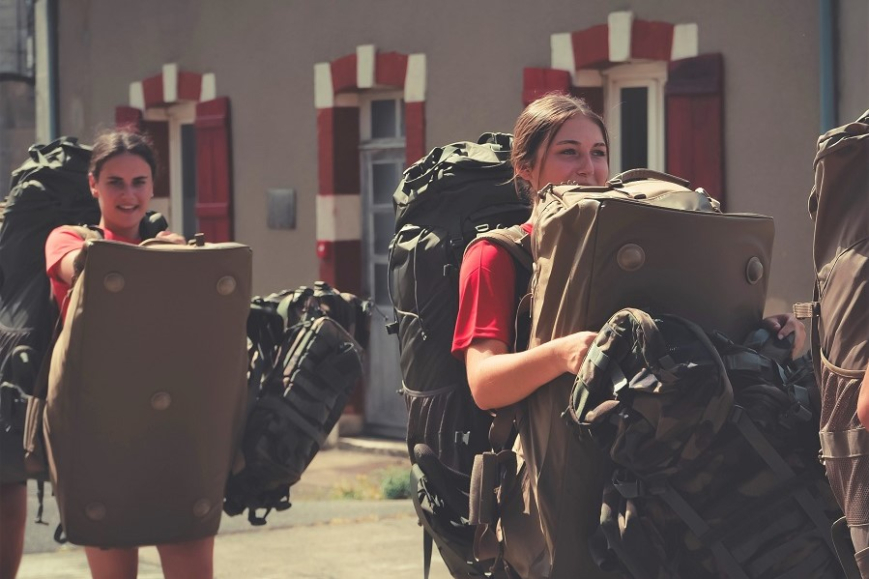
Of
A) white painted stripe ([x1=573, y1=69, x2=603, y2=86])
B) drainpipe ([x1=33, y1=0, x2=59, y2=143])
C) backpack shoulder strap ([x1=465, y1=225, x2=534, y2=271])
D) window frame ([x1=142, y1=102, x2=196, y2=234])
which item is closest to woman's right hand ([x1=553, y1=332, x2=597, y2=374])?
backpack shoulder strap ([x1=465, y1=225, x2=534, y2=271])

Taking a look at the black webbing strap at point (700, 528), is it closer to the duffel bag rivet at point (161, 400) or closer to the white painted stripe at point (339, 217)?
the duffel bag rivet at point (161, 400)

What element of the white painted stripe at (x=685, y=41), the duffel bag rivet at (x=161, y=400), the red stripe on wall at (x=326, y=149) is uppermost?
the white painted stripe at (x=685, y=41)

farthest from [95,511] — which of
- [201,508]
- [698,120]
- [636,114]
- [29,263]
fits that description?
[636,114]

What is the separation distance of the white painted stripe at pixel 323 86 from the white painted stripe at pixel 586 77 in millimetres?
2521

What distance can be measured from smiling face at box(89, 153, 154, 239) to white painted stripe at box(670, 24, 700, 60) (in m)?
4.84

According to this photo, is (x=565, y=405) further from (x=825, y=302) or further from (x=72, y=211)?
(x=72, y=211)

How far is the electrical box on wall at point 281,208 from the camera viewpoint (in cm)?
1238

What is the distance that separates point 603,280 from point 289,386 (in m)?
1.88

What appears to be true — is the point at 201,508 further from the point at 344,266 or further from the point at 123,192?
the point at 344,266

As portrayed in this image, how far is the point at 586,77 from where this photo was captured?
994cm

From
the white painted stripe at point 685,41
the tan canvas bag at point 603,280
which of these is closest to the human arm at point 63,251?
the tan canvas bag at point 603,280

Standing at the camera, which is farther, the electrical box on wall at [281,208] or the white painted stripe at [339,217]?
the electrical box on wall at [281,208]

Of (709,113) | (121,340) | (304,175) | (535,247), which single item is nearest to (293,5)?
(304,175)

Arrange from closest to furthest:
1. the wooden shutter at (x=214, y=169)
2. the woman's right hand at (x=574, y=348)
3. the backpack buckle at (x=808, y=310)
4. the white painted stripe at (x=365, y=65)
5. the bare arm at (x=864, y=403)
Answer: the bare arm at (x=864, y=403) → the backpack buckle at (x=808, y=310) → the woman's right hand at (x=574, y=348) → the white painted stripe at (x=365, y=65) → the wooden shutter at (x=214, y=169)
